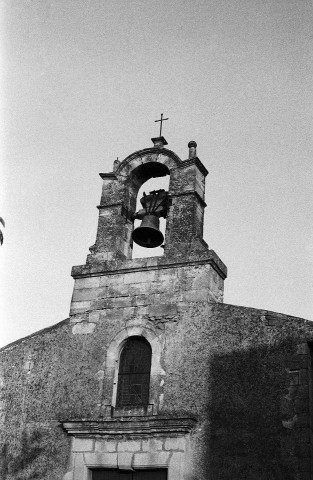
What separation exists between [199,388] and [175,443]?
79 cm

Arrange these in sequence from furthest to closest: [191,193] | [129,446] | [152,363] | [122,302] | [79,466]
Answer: [191,193] < [122,302] < [152,363] < [79,466] < [129,446]

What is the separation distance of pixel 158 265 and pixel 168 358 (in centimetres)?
147

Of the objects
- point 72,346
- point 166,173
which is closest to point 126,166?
point 166,173

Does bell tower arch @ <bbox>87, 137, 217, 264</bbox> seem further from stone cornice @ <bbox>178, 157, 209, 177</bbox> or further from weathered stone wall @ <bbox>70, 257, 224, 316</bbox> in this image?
weathered stone wall @ <bbox>70, 257, 224, 316</bbox>

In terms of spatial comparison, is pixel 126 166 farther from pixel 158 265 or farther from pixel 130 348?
pixel 130 348

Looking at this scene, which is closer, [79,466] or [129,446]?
[129,446]

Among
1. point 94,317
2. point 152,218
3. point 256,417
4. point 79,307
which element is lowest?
point 256,417

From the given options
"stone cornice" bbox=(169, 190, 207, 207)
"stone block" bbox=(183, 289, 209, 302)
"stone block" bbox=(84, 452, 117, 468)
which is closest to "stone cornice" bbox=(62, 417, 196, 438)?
"stone block" bbox=(84, 452, 117, 468)

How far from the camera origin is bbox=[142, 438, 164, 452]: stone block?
8867mm

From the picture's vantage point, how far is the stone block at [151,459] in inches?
345

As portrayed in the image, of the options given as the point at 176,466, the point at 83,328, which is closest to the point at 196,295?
the point at 83,328

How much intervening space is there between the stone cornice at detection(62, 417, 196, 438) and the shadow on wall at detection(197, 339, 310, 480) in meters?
0.34

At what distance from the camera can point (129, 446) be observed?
9016mm

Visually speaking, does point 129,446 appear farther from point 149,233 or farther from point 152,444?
point 149,233
